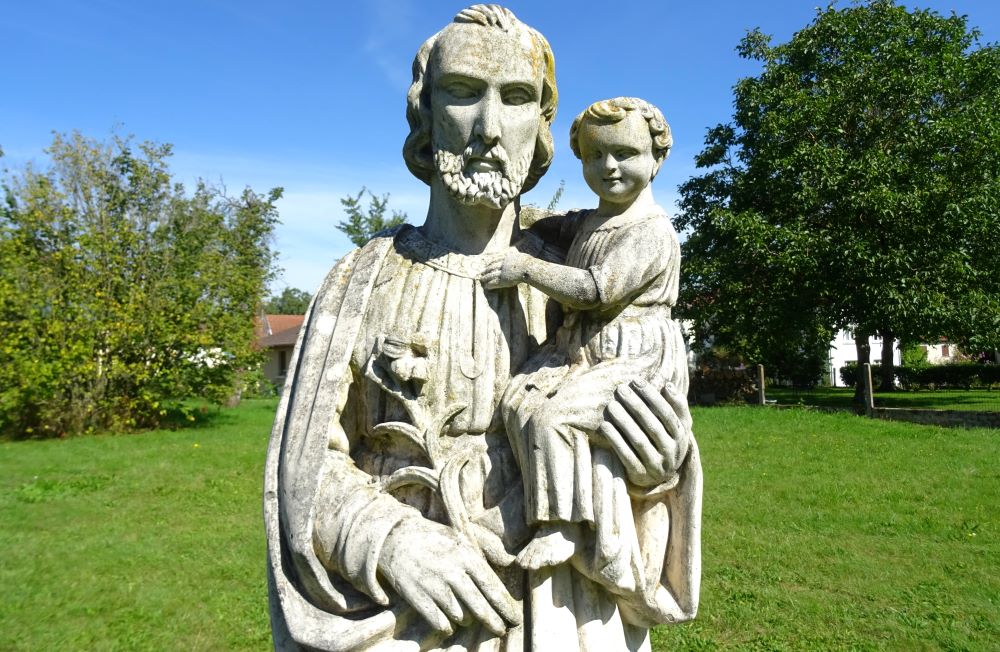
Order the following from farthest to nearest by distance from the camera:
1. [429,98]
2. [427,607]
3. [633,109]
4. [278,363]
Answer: [278,363] < [429,98] < [633,109] < [427,607]

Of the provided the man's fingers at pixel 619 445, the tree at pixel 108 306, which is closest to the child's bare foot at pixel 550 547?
the man's fingers at pixel 619 445

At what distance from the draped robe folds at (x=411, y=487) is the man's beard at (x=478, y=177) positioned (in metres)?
0.23

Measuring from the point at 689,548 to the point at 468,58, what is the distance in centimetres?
158

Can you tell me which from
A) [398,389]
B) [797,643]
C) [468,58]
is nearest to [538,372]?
[398,389]

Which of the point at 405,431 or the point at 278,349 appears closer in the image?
the point at 405,431

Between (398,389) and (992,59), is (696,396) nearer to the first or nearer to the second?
(992,59)

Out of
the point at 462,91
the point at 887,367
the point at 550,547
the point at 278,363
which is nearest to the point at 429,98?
the point at 462,91

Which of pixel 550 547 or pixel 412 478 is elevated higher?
pixel 412 478

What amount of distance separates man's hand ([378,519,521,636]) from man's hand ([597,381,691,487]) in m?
0.48

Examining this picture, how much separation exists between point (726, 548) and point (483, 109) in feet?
21.5

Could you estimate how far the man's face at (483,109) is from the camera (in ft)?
7.18

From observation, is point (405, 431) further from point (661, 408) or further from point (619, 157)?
point (619, 157)

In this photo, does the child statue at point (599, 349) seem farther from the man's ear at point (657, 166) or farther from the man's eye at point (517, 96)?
the man's eye at point (517, 96)

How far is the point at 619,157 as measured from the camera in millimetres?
2119
